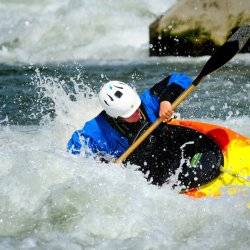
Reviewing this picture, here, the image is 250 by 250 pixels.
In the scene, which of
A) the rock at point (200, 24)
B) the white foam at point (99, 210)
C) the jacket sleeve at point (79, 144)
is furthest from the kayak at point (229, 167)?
the rock at point (200, 24)

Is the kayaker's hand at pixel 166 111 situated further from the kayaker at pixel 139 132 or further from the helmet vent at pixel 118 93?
the helmet vent at pixel 118 93

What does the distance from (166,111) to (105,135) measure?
646 mm

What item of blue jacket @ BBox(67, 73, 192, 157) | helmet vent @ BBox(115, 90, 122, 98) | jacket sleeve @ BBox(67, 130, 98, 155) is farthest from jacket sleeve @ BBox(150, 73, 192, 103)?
jacket sleeve @ BBox(67, 130, 98, 155)

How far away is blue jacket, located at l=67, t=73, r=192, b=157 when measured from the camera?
6086 mm

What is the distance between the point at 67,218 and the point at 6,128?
3501mm

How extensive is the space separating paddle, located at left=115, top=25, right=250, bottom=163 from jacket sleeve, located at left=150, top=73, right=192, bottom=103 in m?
0.18

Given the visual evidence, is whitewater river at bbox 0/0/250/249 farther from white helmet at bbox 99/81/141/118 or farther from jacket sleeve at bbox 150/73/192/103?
jacket sleeve at bbox 150/73/192/103

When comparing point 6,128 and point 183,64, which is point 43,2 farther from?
point 6,128

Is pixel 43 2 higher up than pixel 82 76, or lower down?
lower down

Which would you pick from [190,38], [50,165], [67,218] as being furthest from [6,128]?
[190,38]

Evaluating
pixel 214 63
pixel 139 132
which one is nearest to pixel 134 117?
pixel 139 132

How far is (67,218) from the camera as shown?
214 inches

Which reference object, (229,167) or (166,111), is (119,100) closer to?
(166,111)

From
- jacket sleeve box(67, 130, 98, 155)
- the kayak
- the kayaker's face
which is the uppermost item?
the kayaker's face
